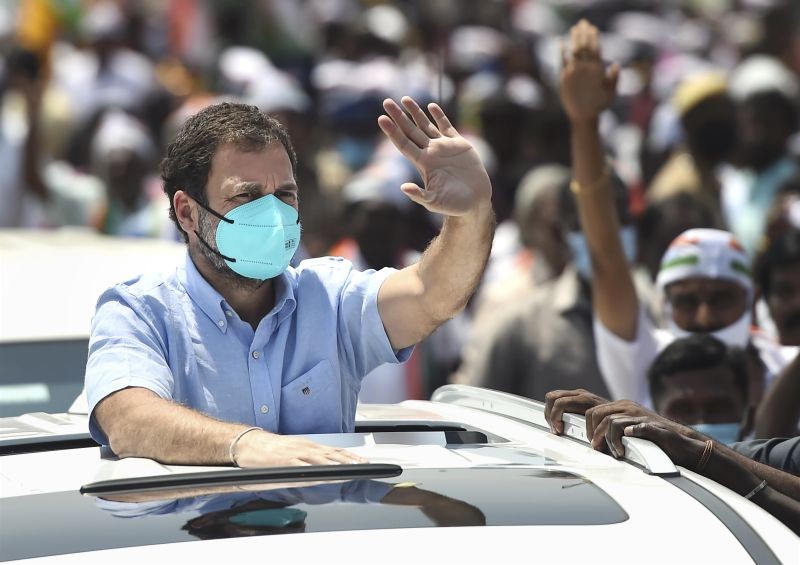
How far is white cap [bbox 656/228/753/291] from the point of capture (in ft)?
17.2

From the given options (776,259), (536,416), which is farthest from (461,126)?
(536,416)

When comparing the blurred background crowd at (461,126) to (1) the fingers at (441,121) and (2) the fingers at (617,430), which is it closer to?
(1) the fingers at (441,121)

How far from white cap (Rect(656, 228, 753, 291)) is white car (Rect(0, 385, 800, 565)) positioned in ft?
8.66

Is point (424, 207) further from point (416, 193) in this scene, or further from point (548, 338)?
point (548, 338)

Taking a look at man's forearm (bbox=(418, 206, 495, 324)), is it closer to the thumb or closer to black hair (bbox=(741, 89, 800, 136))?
the thumb

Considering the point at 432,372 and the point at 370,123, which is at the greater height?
the point at 370,123

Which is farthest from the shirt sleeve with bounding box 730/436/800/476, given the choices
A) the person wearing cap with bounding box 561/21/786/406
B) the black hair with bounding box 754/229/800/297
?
the black hair with bounding box 754/229/800/297

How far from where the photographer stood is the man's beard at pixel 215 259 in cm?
337

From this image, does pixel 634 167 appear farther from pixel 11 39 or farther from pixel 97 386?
pixel 97 386

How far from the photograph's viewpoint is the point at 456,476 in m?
2.40

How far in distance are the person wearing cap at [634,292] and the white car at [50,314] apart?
1.41m

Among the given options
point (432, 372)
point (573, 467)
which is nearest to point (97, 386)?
point (573, 467)

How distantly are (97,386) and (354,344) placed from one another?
25.9 inches

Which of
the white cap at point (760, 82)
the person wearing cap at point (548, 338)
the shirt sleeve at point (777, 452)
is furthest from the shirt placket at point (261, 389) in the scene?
the white cap at point (760, 82)
